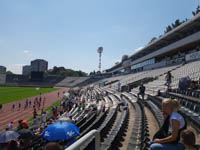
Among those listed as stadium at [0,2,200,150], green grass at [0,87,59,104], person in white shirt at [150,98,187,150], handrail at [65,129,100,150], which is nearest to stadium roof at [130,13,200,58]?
stadium at [0,2,200,150]

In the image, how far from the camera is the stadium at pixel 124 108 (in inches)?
184

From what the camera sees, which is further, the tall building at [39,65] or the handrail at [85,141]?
the tall building at [39,65]

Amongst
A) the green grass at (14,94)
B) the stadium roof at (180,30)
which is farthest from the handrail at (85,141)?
the green grass at (14,94)

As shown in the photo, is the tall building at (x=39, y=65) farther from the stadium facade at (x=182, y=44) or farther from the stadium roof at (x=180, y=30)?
the stadium roof at (x=180, y=30)

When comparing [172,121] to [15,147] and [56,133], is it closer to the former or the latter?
[56,133]

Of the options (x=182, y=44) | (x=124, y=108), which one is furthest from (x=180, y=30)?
(x=124, y=108)

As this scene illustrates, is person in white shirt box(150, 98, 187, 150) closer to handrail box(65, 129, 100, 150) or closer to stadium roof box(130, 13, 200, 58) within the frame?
handrail box(65, 129, 100, 150)

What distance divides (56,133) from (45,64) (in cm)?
19681

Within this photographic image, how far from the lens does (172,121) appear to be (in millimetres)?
2188

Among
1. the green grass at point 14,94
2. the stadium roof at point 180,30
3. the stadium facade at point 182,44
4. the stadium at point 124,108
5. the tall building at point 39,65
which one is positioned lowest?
the green grass at point 14,94

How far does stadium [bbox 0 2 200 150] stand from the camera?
15.3 ft

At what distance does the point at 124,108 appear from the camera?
10000 mm

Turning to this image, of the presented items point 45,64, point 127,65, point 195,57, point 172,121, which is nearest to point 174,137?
point 172,121

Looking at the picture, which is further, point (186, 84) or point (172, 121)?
point (186, 84)
